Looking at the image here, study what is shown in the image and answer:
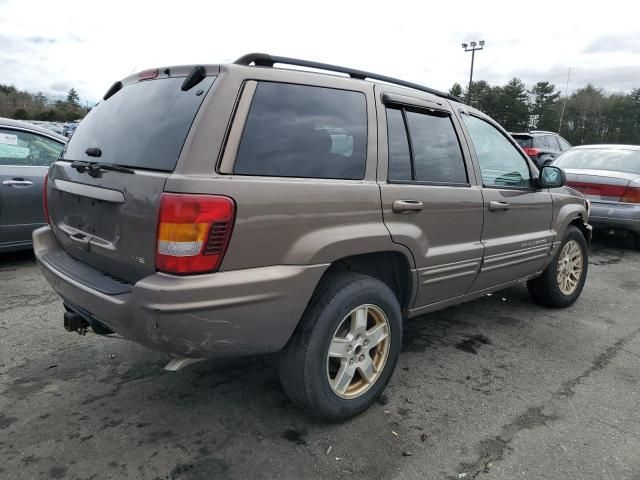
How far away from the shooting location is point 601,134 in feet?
186

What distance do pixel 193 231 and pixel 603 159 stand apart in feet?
25.4

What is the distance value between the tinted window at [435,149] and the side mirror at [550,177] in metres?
1.02

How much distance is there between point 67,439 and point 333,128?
2.04 metres

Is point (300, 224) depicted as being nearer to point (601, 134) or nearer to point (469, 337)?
point (469, 337)

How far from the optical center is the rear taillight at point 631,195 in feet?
23.0

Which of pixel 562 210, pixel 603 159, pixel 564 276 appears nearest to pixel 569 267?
pixel 564 276

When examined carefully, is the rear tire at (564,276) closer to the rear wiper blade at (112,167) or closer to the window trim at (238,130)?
Result: the window trim at (238,130)

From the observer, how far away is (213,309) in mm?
2082

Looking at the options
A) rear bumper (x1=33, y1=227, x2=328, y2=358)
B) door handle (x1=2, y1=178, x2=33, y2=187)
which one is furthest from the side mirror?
door handle (x1=2, y1=178, x2=33, y2=187)

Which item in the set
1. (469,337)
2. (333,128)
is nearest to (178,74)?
(333,128)

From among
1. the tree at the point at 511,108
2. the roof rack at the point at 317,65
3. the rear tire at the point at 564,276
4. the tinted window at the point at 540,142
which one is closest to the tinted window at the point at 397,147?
the roof rack at the point at 317,65

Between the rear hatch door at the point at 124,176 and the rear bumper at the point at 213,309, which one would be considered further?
the rear hatch door at the point at 124,176

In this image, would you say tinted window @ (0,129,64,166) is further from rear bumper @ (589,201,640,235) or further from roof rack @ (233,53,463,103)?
rear bumper @ (589,201,640,235)

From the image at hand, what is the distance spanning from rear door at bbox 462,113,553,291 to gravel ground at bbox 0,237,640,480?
594 millimetres
